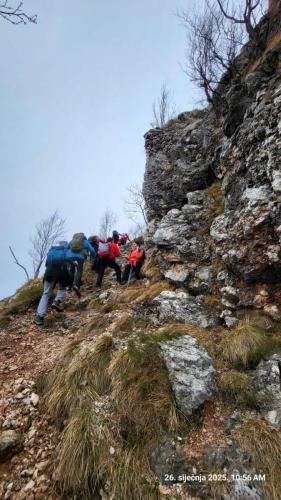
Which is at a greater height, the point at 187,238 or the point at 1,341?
the point at 187,238

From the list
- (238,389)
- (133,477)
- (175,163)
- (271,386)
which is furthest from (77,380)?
(175,163)

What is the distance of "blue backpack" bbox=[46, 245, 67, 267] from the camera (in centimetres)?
716

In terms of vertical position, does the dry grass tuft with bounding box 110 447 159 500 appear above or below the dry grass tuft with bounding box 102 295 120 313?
below

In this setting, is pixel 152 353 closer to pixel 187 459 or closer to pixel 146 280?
pixel 187 459

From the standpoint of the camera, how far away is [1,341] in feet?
21.1

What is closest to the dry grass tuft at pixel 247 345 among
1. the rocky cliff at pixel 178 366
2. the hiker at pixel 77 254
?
the rocky cliff at pixel 178 366

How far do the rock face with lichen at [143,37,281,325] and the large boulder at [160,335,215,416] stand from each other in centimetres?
163

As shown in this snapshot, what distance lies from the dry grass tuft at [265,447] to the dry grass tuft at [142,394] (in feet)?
2.98

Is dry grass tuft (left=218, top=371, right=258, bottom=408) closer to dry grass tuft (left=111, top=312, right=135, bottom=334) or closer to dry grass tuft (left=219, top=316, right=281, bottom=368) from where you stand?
dry grass tuft (left=219, top=316, right=281, bottom=368)

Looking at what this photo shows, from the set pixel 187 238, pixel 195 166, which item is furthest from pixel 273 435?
pixel 195 166

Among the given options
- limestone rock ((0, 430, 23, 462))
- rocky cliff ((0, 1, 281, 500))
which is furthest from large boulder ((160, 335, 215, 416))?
limestone rock ((0, 430, 23, 462))

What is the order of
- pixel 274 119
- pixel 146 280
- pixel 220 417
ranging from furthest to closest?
pixel 146 280, pixel 274 119, pixel 220 417

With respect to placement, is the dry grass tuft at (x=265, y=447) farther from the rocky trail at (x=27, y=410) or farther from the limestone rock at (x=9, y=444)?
the limestone rock at (x=9, y=444)

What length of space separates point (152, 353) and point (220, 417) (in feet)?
4.62
